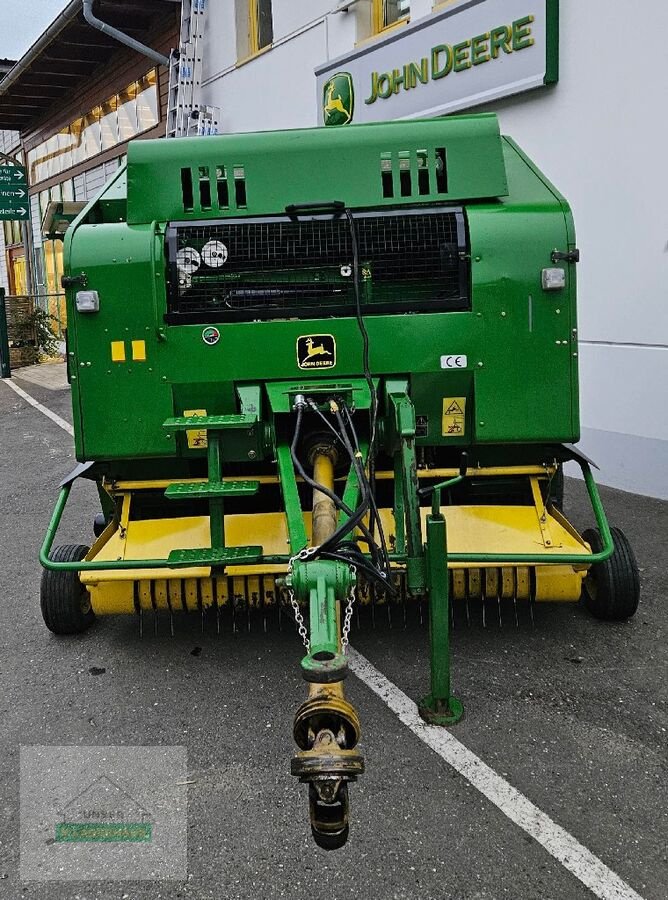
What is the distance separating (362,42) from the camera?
384 inches

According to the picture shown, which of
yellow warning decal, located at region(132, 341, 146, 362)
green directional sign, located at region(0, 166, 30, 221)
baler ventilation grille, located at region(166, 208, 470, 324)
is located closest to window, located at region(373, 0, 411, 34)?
baler ventilation grille, located at region(166, 208, 470, 324)

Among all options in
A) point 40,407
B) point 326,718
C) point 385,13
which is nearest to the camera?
point 326,718

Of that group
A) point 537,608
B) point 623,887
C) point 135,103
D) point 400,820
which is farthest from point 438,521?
point 135,103

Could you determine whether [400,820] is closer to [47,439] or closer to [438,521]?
[438,521]

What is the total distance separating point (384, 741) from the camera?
3.33m

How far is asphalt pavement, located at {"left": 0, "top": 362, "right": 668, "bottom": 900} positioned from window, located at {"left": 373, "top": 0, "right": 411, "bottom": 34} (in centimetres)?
736

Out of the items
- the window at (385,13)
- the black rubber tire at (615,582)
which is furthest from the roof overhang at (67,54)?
the black rubber tire at (615,582)

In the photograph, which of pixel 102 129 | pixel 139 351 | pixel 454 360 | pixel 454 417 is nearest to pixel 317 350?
pixel 454 360

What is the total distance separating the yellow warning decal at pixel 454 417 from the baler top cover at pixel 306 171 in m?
1.05

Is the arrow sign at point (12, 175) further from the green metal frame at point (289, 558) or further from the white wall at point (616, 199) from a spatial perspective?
the green metal frame at point (289, 558)

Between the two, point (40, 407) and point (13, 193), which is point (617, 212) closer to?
point (40, 407)

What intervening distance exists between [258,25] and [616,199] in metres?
7.48

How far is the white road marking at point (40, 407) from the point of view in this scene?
11352mm

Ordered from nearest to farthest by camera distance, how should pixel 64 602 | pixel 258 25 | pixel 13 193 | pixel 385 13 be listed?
1. pixel 64 602
2. pixel 385 13
3. pixel 258 25
4. pixel 13 193
